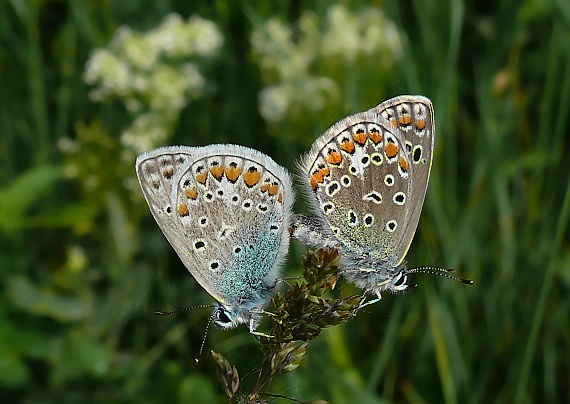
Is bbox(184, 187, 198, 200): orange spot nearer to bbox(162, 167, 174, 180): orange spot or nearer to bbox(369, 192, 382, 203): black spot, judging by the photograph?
bbox(162, 167, 174, 180): orange spot

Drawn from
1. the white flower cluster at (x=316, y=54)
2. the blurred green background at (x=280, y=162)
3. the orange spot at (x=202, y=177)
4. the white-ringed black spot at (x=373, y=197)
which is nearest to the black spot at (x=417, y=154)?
the white-ringed black spot at (x=373, y=197)

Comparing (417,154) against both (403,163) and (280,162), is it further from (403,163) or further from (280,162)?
(280,162)

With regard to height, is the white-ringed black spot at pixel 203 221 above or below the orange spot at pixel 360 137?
below

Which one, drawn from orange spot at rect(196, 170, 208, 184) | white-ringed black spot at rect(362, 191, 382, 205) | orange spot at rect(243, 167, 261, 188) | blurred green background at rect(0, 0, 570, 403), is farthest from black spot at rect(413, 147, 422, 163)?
blurred green background at rect(0, 0, 570, 403)

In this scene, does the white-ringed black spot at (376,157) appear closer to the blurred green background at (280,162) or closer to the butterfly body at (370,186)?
the butterfly body at (370,186)

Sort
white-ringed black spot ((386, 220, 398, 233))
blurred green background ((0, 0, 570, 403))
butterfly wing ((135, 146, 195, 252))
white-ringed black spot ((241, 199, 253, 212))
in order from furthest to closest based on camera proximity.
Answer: blurred green background ((0, 0, 570, 403)), white-ringed black spot ((386, 220, 398, 233)), white-ringed black spot ((241, 199, 253, 212)), butterfly wing ((135, 146, 195, 252))

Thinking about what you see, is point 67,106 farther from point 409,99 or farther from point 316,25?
point 409,99

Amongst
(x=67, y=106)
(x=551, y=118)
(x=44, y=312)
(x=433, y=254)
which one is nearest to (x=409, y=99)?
(x=433, y=254)
